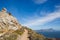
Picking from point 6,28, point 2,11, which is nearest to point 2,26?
point 6,28

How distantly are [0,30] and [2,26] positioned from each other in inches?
77.6

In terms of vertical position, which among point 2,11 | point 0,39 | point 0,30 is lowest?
point 0,39

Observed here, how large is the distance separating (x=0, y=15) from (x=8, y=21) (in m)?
2.69

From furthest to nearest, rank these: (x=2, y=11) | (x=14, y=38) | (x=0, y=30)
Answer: (x=2, y=11) → (x=0, y=30) → (x=14, y=38)

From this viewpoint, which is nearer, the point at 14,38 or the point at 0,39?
the point at 0,39

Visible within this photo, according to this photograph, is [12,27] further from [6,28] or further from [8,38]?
[8,38]

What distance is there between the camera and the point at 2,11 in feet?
140

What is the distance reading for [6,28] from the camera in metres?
36.9

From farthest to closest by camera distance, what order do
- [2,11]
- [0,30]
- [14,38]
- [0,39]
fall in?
[2,11], [0,30], [14,38], [0,39]

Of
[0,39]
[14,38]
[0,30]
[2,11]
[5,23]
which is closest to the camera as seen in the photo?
[0,39]

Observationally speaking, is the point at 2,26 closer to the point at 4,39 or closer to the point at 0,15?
the point at 0,15

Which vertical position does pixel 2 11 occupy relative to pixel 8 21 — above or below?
above

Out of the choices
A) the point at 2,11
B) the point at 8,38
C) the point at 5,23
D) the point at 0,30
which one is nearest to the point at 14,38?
the point at 8,38

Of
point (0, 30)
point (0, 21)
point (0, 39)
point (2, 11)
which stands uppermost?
point (2, 11)
